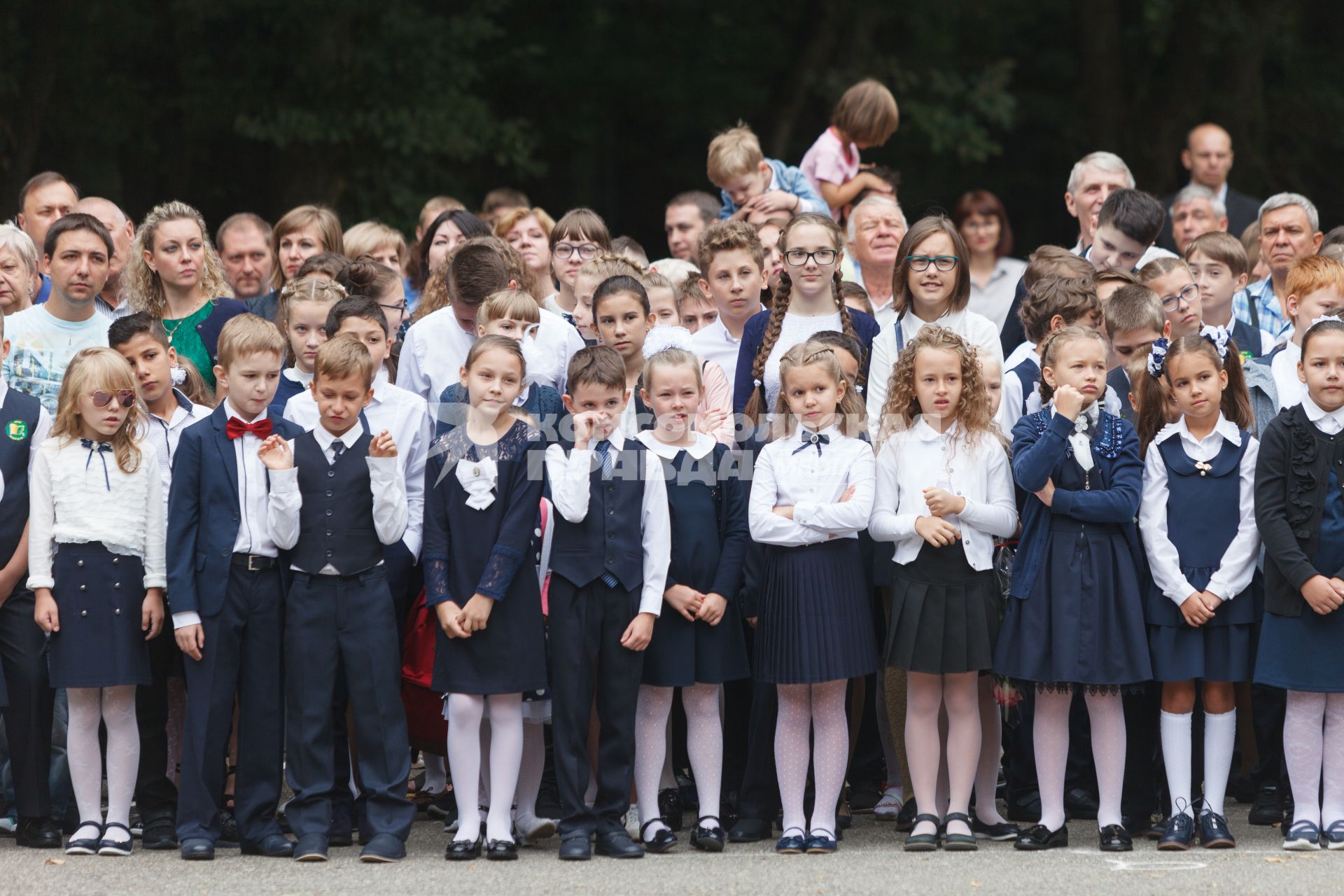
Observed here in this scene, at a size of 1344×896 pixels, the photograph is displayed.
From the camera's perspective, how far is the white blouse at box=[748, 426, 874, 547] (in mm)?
5777

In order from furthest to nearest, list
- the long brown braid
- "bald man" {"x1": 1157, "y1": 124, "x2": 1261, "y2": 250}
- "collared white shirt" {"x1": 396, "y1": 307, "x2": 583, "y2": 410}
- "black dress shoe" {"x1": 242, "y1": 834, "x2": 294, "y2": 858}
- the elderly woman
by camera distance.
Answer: "bald man" {"x1": 1157, "y1": 124, "x2": 1261, "y2": 250} < the elderly woman < "collared white shirt" {"x1": 396, "y1": 307, "x2": 583, "y2": 410} < the long brown braid < "black dress shoe" {"x1": 242, "y1": 834, "x2": 294, "y2": 858}

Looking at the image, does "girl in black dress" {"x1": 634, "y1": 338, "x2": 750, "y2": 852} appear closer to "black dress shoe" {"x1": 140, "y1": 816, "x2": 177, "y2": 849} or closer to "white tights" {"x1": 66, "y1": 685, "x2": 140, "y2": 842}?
"black dress shoe" {"x1": 140, "y1": 816, "x2": 177, "y2": 849}

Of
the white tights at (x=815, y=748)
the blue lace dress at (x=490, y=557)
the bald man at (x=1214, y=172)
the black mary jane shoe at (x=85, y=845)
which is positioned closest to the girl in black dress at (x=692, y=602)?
the white tights at (x=815, y=748)

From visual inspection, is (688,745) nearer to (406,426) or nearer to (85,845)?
(406,426)

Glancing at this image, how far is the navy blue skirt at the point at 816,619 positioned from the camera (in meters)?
5.81

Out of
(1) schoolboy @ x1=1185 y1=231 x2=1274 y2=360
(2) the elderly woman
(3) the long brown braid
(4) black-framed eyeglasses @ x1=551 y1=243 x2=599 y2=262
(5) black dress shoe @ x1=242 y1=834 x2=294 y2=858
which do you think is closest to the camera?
(5) black dress shoe @ x1=242 y1=834 x2=294 y2=858

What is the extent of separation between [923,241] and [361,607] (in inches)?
106

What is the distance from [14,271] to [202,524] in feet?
Result: 6.33

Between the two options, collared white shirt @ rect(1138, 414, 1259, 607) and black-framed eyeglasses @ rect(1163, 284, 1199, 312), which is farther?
black-framed eyeglasses @ rect(1163, 284, 1199, 312)

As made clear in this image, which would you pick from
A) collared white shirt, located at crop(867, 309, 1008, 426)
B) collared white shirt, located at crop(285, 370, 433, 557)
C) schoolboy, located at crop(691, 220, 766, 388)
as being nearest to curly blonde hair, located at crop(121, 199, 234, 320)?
collared white shirt, located at crop(285, 370, 433, 557)

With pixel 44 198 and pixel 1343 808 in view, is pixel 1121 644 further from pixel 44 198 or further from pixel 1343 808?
pixel 44 198

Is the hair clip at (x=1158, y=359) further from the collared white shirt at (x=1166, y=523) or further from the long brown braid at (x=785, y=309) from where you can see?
the long brown braid at (x=785, y=309)

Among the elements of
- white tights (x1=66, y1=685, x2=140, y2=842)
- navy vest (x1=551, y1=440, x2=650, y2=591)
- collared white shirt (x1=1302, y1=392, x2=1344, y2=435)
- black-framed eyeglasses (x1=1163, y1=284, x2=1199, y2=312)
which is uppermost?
black-framed eyeglasses (x1=1163, y1=284, x2=1199, y2=312)

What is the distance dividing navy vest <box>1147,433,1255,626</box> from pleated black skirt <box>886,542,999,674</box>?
61 cm
